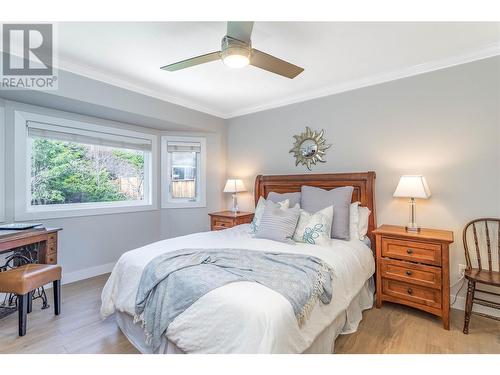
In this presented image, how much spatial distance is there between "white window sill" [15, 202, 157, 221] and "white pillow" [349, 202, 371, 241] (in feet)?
10.1

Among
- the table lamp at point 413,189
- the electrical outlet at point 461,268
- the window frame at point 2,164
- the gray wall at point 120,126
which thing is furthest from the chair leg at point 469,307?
the window frame at point 2,164

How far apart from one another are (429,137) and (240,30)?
227 cm

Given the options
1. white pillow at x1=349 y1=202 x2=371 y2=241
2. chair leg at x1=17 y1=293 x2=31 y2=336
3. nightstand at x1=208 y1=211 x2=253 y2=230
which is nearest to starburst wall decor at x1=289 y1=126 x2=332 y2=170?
white pillow at x1=349 y1=202 x2=371 y2=241

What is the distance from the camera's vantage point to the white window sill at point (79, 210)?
297 cm

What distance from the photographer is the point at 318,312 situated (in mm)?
1599

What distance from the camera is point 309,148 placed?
3.55 metres

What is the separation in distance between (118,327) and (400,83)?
148 inches

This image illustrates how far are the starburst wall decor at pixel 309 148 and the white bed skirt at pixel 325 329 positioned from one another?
1703 millimetres

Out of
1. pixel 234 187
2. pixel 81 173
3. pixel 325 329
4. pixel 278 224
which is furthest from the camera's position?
pixel 234 187

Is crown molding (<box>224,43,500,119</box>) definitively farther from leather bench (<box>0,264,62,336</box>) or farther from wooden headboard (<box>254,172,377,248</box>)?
leather bench (<box>0,264,62,336</box>)

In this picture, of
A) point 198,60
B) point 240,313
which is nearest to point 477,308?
point 240,313

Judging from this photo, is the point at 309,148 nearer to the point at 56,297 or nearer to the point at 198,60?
the point at 198,60

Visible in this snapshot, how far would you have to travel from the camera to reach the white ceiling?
2.02 metres
